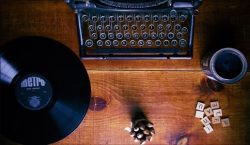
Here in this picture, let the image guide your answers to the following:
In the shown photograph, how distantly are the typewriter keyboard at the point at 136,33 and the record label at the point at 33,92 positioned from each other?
22 cm

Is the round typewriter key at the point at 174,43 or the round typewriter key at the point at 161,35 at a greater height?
the round typewriter key at the point at 161,35

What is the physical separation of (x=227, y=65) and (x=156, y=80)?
0.93 ft

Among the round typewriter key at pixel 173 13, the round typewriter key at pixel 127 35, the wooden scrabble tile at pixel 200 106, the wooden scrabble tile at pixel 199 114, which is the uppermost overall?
the round typewriter key at pixel 173 13

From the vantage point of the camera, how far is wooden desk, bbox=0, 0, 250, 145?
5.98 feet

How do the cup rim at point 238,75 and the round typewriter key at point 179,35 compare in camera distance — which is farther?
the round typewriter key at point 179,35

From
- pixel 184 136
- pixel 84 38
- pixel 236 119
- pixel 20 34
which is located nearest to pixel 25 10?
pixel 20 34

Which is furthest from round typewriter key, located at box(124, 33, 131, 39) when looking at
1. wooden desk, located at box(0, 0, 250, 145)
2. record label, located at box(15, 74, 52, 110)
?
record label, located at box(15, 74, 52, 110)

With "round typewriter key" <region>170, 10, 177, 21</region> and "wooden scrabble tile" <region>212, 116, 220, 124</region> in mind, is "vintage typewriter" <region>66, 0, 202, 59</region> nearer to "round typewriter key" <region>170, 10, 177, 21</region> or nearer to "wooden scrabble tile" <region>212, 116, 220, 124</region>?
"round typewriter key" <region>170, 10, 177, 21</region>

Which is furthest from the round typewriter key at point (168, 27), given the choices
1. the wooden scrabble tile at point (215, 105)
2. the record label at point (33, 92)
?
the record label at point (33, 92)

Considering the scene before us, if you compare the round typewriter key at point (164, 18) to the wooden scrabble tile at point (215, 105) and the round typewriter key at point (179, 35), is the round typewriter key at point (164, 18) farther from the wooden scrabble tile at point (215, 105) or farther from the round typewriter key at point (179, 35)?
the wooden scrabble tile at point (215, 105)

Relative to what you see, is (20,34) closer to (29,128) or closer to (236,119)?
(29,128)

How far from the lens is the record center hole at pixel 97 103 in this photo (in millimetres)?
1824

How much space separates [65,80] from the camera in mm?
1669

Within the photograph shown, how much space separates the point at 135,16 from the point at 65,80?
1.20ft
